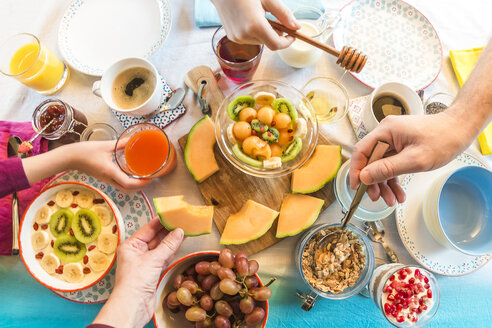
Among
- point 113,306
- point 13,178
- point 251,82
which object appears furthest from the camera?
point 251,82

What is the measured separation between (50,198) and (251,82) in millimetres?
868

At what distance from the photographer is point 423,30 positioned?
3.94 feet

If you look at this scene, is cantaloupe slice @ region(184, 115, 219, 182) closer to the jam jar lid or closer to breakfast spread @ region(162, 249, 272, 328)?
breakfast spread @ region(162, 249, 272, 328)

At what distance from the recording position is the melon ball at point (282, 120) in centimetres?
108

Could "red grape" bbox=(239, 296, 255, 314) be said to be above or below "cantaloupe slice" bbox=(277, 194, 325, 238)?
below

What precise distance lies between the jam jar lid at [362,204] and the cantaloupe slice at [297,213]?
0.08m

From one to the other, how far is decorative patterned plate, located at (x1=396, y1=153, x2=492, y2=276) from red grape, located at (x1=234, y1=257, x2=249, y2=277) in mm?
572

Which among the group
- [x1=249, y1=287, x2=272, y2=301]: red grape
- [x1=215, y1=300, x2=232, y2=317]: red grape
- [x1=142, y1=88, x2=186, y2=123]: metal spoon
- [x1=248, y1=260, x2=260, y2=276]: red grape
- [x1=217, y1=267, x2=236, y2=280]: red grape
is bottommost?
[x1=215, y1=300, x2=232, y2=317]: red grape

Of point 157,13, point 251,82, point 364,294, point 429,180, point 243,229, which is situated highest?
point 157,13

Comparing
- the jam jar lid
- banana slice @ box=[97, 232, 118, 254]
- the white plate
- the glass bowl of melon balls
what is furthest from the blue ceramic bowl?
the white plate

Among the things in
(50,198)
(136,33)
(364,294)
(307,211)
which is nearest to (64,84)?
(136,33)

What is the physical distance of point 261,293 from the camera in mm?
878

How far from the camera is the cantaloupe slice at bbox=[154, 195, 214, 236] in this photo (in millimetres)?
1002

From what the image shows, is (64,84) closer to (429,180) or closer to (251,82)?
(251,82)
